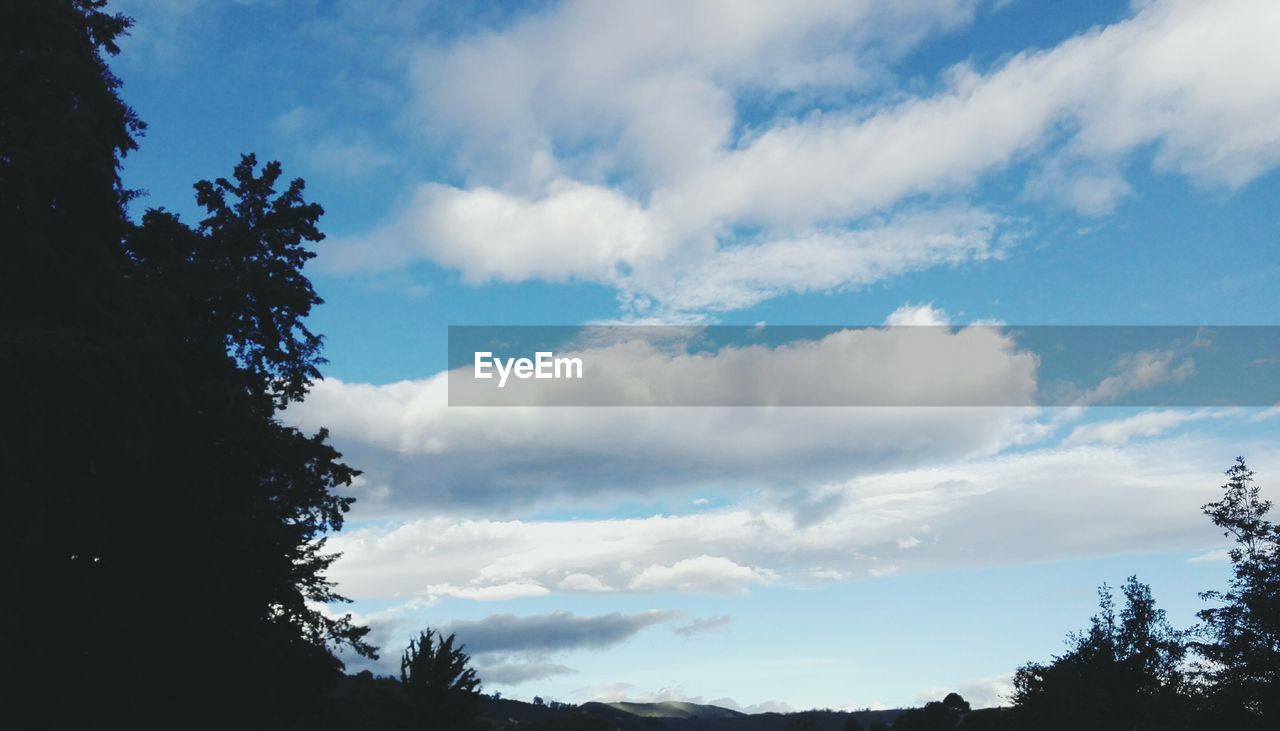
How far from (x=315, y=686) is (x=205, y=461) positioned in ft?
23.2

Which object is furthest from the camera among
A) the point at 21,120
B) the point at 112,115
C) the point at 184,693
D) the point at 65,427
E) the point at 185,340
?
the point at 185,340

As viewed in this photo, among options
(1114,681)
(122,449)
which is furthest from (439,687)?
(1114,681)

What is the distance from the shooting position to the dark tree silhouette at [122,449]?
15.1m

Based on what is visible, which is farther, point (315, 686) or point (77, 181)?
point (315, 686)

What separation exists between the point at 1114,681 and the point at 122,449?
8105cm

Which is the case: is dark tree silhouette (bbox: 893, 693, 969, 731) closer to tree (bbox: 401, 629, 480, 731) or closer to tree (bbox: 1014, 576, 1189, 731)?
tree (bbox: 1014, 576, 1189, 731)

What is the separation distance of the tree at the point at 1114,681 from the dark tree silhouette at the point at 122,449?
4084 centimetres

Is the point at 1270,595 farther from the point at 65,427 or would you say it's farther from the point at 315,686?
the point at 65,427

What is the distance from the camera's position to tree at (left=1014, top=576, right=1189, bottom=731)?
51.9 m

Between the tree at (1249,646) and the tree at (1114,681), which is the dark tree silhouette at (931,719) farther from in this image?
the tree at (1249,646)

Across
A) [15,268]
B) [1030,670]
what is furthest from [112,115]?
[1030,670]

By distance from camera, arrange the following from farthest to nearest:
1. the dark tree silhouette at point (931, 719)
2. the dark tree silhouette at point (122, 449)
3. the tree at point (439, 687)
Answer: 1. the dark tree silhouette at point (931, 719)
2. the tree at point (439, 687)
3. the dark tree silhouette at point (122, 449)

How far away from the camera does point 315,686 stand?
78.1 ft

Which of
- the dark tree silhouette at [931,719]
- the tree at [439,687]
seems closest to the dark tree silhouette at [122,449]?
the tree at [439,687]
